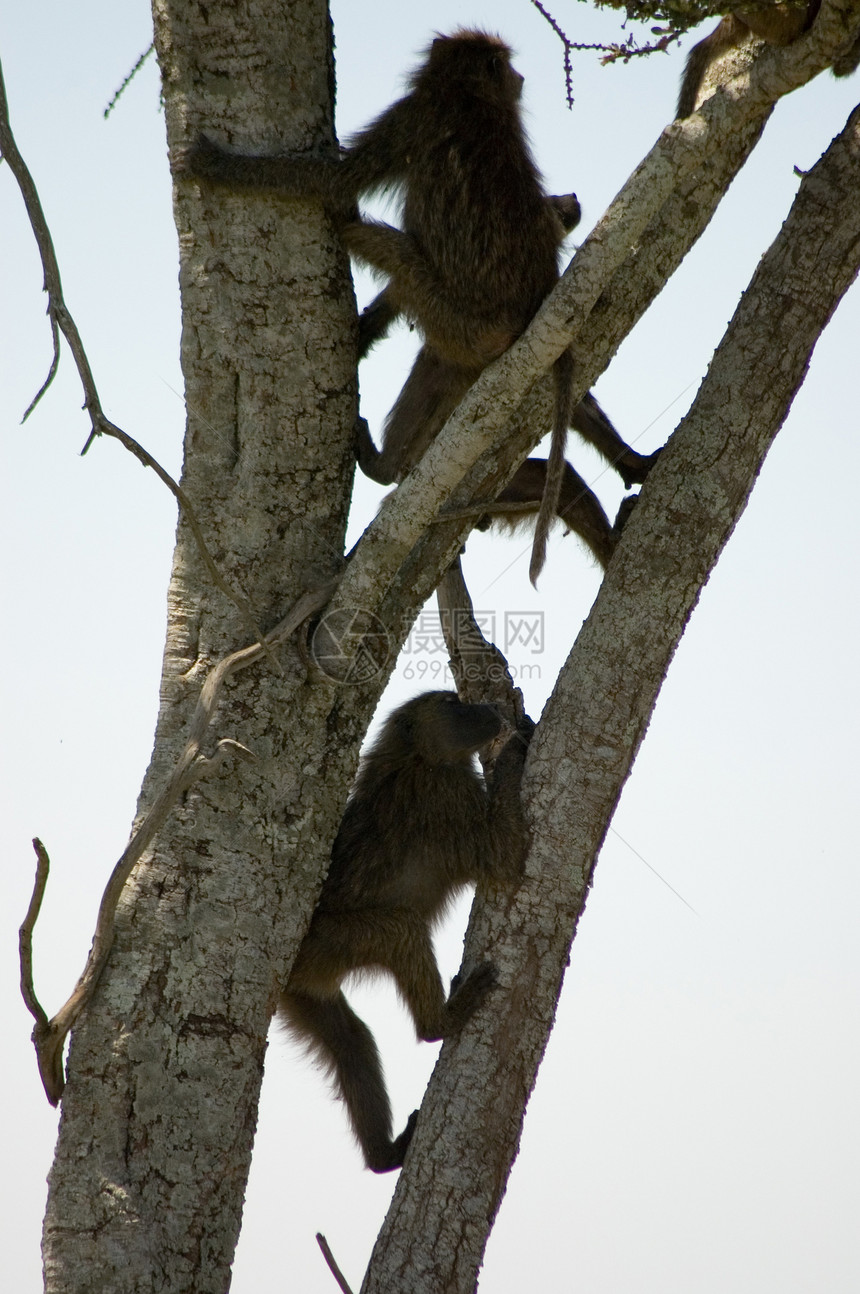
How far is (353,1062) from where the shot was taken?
13.1ft

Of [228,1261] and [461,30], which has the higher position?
[461,30]

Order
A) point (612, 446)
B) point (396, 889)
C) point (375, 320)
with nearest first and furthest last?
point (375, 320), point (396, 889), point (612, 446)

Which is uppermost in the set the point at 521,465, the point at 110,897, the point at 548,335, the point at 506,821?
the point at 521,465

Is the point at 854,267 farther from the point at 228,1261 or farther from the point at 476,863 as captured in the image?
the point at 228,1261

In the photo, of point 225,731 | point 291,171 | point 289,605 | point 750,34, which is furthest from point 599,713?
point 750,34

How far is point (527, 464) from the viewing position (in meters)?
4.31

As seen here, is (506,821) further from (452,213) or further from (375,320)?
(452,213)

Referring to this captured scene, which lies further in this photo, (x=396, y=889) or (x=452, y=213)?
(x=396, y=889)

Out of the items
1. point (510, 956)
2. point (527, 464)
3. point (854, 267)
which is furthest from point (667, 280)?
point (510, 956)

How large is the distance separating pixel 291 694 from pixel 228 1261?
1417 millimetres

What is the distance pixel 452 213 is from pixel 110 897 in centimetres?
217

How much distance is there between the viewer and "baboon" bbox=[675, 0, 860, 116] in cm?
331

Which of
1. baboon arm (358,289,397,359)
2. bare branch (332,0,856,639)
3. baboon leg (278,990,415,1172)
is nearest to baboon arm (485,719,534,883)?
bare branch (332,0,856,639)

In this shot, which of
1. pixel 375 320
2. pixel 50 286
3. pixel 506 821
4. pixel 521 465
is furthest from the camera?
pixel 521 465
